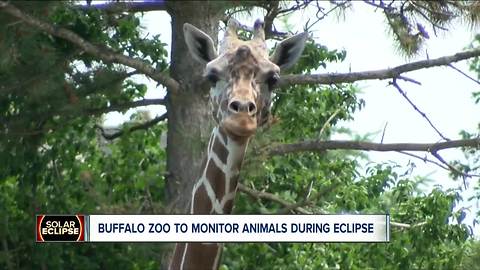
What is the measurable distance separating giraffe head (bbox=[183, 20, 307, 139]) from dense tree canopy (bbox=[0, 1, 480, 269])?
1.92m

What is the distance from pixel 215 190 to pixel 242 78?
846mm

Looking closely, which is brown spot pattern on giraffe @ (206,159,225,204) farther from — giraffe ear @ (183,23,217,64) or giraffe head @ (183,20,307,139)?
giraffe ear @ (183,23,217,64)

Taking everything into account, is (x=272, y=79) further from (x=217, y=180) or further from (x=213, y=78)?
(x=217, y=180)

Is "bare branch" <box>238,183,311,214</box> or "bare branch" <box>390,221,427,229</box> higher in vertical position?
"bare branch" <box>238,183,311,214</box>

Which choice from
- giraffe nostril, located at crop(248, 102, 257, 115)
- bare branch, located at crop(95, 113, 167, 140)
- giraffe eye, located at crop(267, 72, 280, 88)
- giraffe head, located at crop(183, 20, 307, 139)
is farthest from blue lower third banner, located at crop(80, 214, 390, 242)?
bare branch, located at crop(95, 113, 167, 140)

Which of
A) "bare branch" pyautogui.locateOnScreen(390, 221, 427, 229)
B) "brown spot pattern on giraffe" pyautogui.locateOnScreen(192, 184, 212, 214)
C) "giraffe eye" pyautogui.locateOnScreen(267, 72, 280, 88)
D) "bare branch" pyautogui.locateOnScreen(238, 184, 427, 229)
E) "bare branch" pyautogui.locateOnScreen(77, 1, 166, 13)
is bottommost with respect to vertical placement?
"brown spot pattern on giraffe" pyautogui.locateOnScreen(192, 184, 212, 214)

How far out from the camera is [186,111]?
13188 millimetres

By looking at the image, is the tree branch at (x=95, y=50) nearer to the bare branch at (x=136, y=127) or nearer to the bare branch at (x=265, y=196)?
the bare branch at (x=265, y=196)

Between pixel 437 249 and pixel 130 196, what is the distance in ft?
8.92

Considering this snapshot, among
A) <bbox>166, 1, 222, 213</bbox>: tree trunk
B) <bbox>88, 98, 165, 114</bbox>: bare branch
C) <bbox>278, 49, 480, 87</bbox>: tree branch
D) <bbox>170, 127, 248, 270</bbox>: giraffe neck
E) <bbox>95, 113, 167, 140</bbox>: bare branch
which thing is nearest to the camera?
<bbox>170, 127, 248, 270</bbox>: giraffe neck

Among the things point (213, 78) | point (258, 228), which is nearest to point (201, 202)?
point (258, 228)

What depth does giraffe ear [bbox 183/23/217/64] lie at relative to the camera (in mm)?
10430

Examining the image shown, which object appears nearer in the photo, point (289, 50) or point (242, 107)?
point (242, 107)

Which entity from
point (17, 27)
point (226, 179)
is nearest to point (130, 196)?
point (17, 27)
